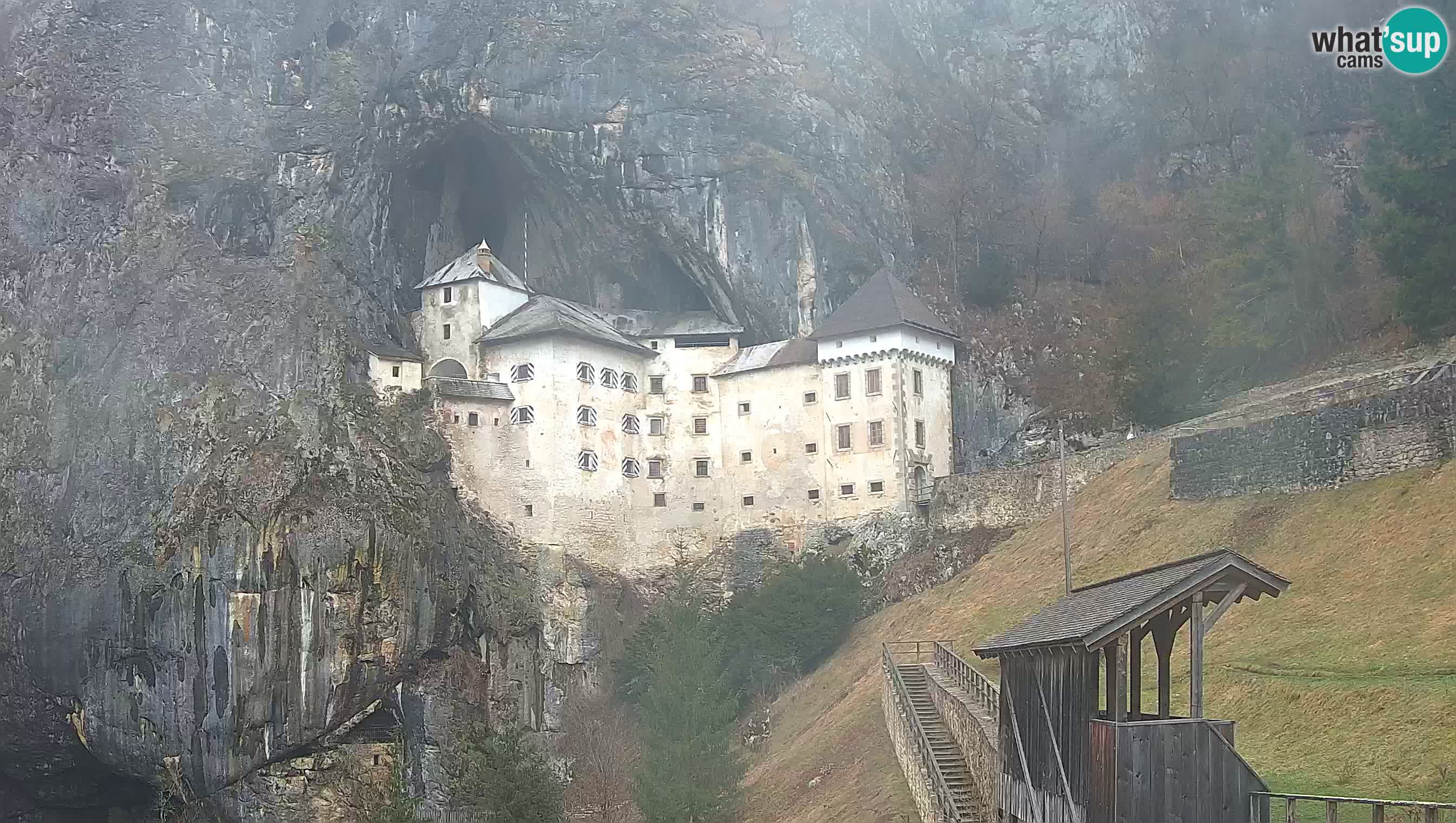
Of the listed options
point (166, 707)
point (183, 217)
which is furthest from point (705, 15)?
point (166, 707)

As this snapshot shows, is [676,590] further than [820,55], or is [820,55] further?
[820,55]

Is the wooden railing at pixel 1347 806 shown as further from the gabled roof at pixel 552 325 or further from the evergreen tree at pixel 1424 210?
the gabled roof at pixel 552 325

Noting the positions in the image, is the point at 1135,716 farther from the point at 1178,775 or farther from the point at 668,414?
the point at 668,414

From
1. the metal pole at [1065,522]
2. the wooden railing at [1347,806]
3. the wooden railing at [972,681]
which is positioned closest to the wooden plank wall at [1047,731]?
the wooden railing at [972,681]

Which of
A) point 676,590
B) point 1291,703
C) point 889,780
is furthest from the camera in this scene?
point 676,590

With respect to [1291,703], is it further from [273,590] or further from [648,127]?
[648,127]

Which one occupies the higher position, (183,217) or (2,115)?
(2,115)

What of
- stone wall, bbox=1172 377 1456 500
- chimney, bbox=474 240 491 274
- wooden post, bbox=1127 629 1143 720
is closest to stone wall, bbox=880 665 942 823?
wooden post, bbox=1127 629 1143 720
